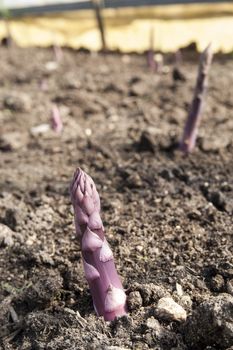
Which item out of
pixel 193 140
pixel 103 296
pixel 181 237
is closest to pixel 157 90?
pixel 193 140

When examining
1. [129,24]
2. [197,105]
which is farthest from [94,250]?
[129,24]

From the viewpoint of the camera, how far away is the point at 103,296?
157 cm

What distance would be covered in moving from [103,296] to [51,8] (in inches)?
208

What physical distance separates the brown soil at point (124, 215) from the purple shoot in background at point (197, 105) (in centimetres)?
7

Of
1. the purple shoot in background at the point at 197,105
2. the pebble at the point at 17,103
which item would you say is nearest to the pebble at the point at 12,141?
the pebble at the point at 17,103

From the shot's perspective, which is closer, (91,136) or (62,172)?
(62,172)

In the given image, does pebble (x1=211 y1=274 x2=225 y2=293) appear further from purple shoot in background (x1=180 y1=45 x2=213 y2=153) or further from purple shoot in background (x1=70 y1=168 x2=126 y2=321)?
purple shoot in background (x1=180 y1=45 x2=213 y2=153)

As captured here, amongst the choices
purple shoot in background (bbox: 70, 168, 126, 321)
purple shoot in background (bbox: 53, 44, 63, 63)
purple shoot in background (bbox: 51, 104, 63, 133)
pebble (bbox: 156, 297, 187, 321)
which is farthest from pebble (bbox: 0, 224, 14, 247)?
purple shoot in background (bbox: 53, 44, 63, 63)

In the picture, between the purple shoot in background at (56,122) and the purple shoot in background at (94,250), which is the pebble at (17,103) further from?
the purple shoot in background at (94,250)

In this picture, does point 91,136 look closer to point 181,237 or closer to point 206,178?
point 206,178

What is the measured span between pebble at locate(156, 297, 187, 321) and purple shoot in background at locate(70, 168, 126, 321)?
0.36ft

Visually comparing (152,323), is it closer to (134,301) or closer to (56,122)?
(134,301)

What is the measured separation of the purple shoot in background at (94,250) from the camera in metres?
1.53

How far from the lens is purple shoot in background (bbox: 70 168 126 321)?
1528mm
